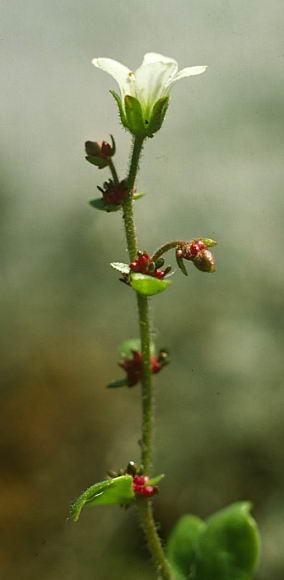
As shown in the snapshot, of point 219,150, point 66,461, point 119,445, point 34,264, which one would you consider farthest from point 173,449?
point 219,150

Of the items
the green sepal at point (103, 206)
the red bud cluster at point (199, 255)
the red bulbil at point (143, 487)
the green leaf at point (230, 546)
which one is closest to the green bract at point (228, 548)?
the green leaf at point (230, 546)

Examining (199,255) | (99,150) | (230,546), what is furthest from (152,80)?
(230,546)

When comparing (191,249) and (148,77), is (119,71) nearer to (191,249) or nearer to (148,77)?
(148,77)

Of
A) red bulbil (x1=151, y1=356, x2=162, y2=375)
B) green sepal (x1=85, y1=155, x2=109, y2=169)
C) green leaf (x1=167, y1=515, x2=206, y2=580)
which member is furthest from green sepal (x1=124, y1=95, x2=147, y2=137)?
green leaf (x1=167, y1=515, x2=206, y2=580)

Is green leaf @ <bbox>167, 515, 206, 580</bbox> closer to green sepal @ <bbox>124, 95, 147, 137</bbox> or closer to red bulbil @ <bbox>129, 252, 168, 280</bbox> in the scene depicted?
red bulbil @ <bbox>129, 252, 168, 280</bbox>

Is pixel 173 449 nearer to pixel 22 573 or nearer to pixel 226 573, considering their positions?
pixel 22 573
